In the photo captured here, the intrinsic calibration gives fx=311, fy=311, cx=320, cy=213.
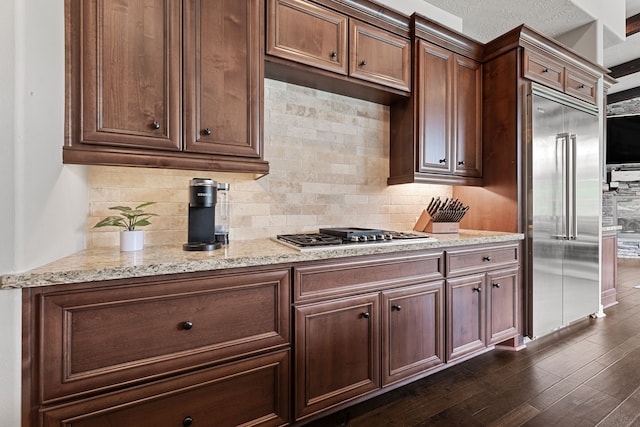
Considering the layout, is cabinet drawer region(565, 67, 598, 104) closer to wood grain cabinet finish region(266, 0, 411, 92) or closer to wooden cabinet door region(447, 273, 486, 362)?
wood grain cabinet finish region(266, 0, 411, 92)

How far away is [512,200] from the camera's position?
99.6 inches

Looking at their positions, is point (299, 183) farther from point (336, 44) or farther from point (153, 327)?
point (153, 327)

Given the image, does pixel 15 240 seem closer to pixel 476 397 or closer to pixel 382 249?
pixel 382 249

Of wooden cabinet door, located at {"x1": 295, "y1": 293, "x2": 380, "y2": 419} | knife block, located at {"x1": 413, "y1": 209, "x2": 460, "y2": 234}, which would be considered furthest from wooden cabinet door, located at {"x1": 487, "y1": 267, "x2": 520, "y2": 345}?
wooden cabinet door, located at {"x1": 295, "y1": 293, "x2": 380, "y2": 419}

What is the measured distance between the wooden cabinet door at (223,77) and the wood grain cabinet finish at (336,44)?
155mm

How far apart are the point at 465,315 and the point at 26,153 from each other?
2.46 metres

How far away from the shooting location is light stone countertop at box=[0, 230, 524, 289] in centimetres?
104

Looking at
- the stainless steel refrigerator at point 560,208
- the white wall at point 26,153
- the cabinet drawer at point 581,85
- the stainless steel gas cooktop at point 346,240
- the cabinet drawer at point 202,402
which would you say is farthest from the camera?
the cabinet drawer at point 581,85

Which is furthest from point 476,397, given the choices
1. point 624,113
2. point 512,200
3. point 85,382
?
point 624,113

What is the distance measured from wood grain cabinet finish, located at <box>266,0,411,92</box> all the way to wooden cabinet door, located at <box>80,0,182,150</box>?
22.4 inches

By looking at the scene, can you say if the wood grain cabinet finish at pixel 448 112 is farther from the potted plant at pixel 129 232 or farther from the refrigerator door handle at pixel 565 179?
the potted plant at pixel 129 232

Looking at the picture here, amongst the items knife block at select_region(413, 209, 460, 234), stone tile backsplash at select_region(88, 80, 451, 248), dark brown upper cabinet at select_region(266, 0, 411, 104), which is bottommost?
knife block at select_region(413, 209, 460, 234)

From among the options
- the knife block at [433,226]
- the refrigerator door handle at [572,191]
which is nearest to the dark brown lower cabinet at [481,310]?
the knife block at [433,226]

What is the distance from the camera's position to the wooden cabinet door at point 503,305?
229 centimetres
